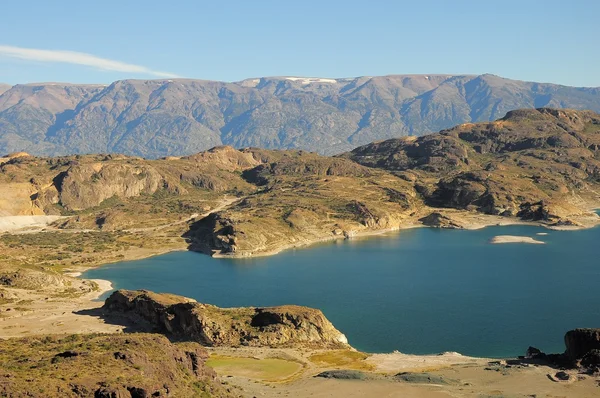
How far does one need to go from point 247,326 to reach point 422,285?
5021 cm

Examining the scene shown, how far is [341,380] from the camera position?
63.0 m

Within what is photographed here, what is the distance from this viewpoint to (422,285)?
122 meters

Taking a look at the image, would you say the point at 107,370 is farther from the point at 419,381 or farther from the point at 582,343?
the point at 582,343

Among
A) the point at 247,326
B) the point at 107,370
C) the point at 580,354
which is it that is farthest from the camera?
the point at 247,326

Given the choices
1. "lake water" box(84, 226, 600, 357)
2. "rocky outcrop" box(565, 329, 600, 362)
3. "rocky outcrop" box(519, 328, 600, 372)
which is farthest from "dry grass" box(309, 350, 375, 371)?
"rocky outcrop" box(565, 329, 600, 362)

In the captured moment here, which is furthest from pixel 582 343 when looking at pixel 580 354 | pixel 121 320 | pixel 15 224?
pixel 15 224

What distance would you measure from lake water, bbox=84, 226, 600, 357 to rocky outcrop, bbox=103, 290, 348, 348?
23.1ft

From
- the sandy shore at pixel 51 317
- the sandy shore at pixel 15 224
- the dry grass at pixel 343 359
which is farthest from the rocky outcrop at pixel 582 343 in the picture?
the sandy shore at pixel 15 224

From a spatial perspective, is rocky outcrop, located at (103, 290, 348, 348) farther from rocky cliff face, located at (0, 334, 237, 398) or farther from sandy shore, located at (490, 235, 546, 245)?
sandy shore, located at (490, 235, 546, 245)

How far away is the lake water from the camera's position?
88.9m

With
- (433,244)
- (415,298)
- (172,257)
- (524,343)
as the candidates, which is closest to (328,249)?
(433,244)

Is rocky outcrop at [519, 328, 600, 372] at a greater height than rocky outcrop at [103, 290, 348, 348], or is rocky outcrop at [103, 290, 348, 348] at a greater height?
rocky outcrop at [519, 328, 600, 372]

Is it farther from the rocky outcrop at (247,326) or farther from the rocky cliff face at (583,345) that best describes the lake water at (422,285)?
the rocky cliff face at (583,345)

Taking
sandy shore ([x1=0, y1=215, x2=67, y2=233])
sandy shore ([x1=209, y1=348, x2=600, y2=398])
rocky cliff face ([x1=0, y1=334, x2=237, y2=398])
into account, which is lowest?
sandy shore ([x1=0, y1=215, x2=67, y2=233])
